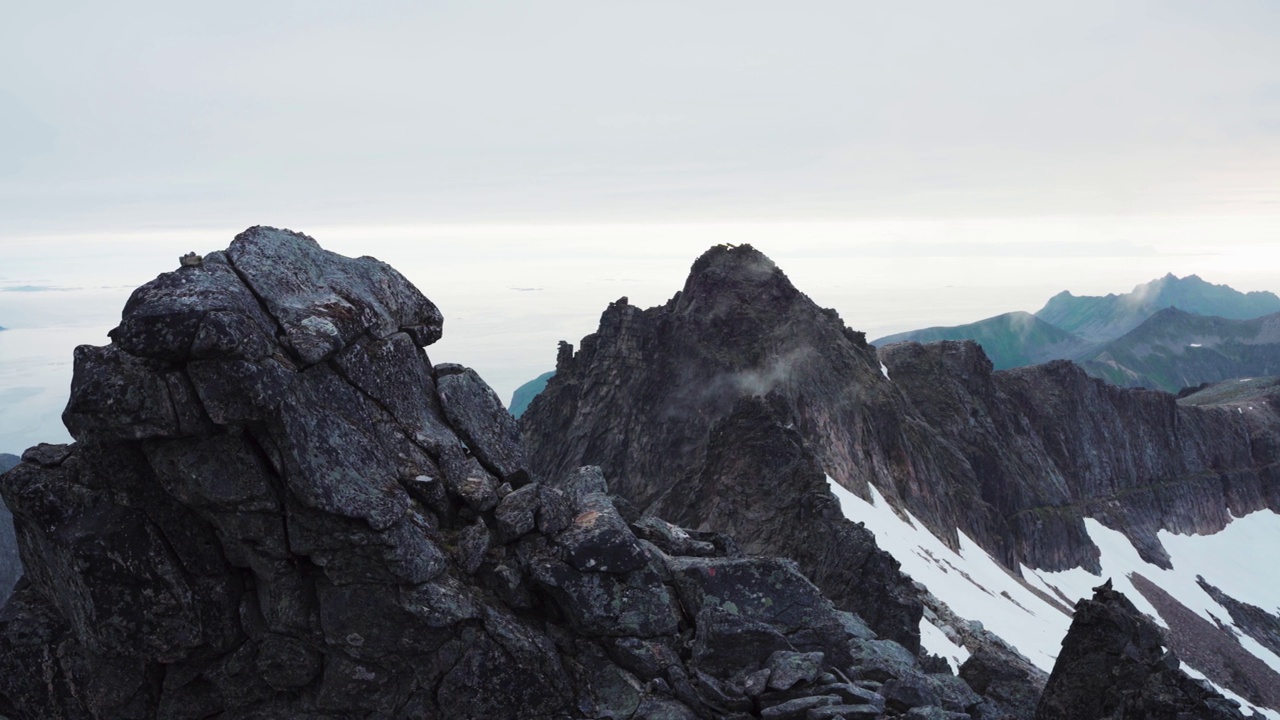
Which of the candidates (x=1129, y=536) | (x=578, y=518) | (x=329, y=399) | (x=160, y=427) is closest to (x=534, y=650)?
(x=578, y=518)

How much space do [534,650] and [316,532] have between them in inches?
214

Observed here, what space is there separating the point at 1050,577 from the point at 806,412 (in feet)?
182

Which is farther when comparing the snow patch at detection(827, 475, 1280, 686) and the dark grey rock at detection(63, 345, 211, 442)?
the snow patch at detection(827, 475, 1280, 686)

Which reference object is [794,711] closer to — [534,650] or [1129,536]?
[534,650]

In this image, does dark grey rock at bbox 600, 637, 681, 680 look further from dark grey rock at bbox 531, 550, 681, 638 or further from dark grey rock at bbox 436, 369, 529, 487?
dark grey rock at bbox 436, 369, 529, 487

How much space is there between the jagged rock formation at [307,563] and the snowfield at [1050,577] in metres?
27.2

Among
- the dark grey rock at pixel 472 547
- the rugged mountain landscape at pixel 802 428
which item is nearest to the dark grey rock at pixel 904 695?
the dark grey rock at pixel 472 547

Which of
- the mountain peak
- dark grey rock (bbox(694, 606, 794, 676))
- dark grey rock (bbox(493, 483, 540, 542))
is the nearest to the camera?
dark grey rock (bbox(694, 606, 794, 676))

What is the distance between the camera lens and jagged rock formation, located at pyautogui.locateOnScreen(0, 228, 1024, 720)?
1823 centimetres

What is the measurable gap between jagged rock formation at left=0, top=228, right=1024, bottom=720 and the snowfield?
2725cm

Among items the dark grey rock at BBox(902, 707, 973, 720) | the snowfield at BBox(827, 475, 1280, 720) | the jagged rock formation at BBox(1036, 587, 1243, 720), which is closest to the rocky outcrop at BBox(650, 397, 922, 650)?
the snowfield at BBox(827, 475, 1280, 720)

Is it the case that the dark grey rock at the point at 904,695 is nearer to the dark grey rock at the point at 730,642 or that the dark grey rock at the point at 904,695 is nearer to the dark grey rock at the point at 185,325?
the dark grey rock at the point at 730,642

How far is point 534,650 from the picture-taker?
20.0 metres

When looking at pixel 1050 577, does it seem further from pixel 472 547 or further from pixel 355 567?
pixel 355 567
